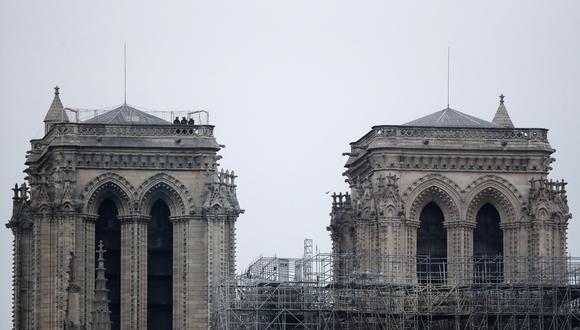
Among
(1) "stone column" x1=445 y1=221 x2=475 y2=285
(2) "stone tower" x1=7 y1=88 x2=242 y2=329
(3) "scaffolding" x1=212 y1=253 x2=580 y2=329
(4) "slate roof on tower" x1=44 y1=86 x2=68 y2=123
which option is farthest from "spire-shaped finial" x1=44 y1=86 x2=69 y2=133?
(1) "stone column" x1=445 y1=221 x2=475 y2=285

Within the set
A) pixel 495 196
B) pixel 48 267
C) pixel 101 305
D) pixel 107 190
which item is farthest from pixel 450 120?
pixel 101 305

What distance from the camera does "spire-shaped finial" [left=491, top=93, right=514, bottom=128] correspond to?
142 m

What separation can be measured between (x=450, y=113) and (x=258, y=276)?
10.8 m

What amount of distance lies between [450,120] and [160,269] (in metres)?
12.7

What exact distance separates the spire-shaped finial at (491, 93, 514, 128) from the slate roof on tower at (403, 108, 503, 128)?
280cm

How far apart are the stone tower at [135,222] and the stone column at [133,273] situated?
4cm

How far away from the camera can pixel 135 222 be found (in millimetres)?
136500

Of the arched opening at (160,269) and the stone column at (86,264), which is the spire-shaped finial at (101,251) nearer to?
the stone column at (86,264)

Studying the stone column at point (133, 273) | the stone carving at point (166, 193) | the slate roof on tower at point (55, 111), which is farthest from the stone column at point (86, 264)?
the slate roof on tower at point (55, 111)

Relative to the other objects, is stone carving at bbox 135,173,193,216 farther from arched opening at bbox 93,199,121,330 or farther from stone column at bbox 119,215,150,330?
arched opening at bbox 93,199,121,330

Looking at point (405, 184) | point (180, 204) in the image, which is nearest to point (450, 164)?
point (405, 184)

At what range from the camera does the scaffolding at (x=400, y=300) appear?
132m

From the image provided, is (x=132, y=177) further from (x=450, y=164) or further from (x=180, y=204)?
(x=450, y=164)

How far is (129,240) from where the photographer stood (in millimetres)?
136375
